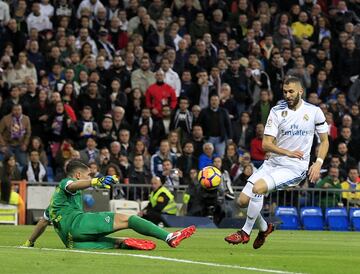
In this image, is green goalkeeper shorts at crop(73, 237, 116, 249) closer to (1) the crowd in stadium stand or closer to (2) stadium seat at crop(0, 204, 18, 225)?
(2) stadium seat at crop(0, 204, 18, 225)

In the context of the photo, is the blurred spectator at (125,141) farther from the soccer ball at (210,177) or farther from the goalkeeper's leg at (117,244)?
the goalkeeper's leg at (117,244)

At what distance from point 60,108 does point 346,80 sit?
888 centimetres

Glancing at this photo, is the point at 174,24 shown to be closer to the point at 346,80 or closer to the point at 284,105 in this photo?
the point at 346,80

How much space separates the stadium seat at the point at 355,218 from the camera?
2530 centimetres

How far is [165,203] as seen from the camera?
24.3 m

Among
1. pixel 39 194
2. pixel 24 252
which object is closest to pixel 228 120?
pixel 39 194

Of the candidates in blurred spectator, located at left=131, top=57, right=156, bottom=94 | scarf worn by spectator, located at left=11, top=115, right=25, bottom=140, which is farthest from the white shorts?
blurred spectator, located at left=131, top=57, right=156, bottom=94

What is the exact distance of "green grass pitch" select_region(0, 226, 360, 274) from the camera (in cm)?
1195

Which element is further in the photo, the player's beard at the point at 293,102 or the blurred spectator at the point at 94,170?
the blurred spectator at the point at 94,170

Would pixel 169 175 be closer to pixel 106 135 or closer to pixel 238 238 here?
pixel 106 135

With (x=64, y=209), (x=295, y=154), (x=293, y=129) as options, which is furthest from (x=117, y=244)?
(x=293, y=129)

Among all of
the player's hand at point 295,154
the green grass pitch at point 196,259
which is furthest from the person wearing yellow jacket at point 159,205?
the player's hand at point 295,154

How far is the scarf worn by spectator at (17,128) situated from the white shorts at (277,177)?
11.3m

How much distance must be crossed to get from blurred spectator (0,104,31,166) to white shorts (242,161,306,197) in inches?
441
